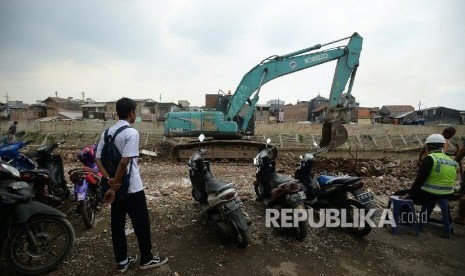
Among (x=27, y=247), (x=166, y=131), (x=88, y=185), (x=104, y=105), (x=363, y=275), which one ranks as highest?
(x=104, y=105)

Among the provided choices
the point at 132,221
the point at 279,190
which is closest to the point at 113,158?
the point at 132,221

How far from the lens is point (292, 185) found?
3607mm

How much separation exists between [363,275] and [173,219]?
8.78ft

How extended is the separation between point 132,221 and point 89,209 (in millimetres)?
1443

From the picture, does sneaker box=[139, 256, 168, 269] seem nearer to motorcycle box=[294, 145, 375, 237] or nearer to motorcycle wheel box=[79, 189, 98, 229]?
motorcycle wheel box=[79, 189, 98, 229]

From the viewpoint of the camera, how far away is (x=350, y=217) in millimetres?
3996

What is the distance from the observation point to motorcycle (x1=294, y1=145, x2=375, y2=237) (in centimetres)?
380

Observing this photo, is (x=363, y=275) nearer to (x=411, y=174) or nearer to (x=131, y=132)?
(x=131, y=132)

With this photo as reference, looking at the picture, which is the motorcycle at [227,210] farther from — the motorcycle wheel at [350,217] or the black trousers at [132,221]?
the motorcycle wheel at [350,217]

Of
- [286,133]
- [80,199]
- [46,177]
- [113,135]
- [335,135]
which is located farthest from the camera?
[286,133]

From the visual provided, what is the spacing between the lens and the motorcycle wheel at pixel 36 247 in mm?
2766

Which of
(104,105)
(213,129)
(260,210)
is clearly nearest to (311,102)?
(104,105)

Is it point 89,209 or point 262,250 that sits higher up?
point 89,209

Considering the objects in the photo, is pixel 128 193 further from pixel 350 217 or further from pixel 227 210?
pixel 350 217
